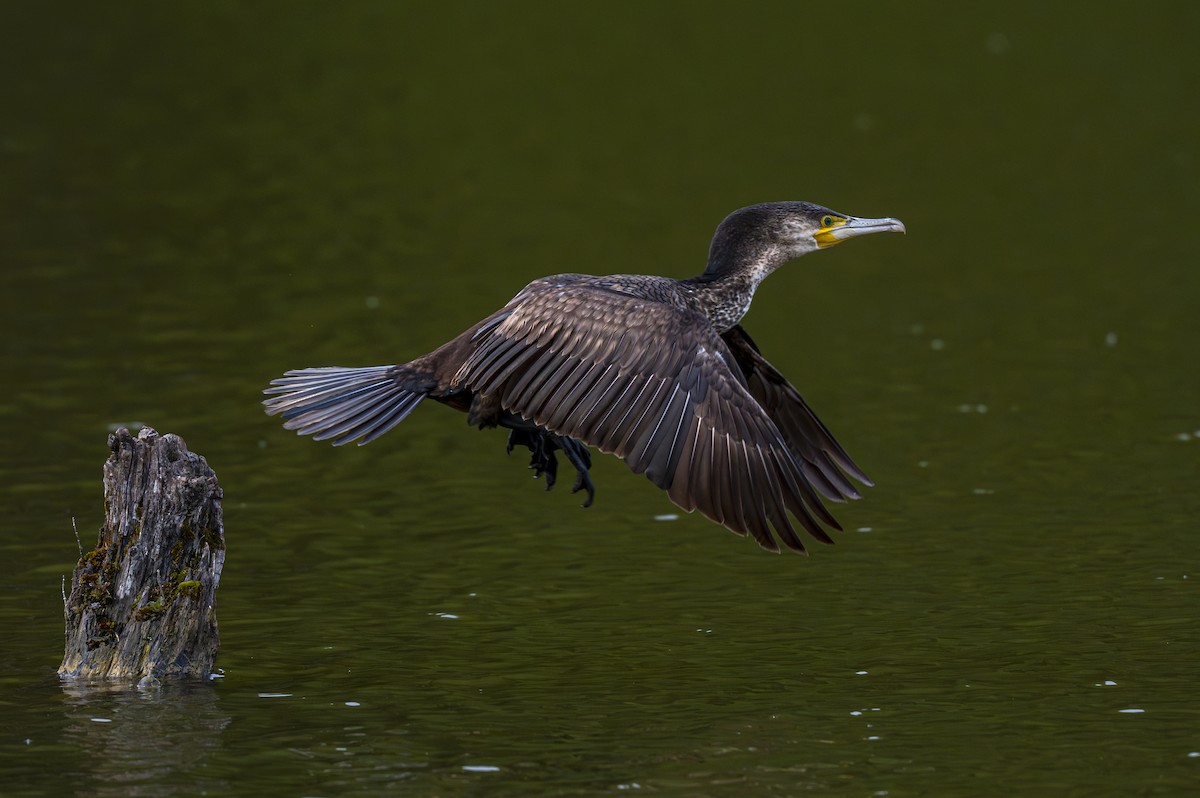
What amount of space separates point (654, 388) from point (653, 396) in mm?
46

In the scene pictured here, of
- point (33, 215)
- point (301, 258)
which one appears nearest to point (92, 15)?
point (33, 215)

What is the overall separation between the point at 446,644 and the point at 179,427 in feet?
19.1

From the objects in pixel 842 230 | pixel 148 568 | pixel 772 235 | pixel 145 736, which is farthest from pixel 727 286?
Result: pixel 145 736

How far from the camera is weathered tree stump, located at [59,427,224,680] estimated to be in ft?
31.5

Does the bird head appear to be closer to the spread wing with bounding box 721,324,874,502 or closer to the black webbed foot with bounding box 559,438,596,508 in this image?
the spread wing with bounding box 721,324,874,502

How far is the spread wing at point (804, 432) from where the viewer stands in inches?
446

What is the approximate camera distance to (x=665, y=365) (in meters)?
9.71

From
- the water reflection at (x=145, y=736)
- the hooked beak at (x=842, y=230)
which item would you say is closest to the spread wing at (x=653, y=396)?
the hooked beak at (x=842, y=230)

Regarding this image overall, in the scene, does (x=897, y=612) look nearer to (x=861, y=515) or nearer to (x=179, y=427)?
(x=861, y=515)

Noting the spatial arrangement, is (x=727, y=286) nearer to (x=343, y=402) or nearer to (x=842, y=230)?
(x=842, y=230)

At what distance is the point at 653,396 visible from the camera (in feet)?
31.6

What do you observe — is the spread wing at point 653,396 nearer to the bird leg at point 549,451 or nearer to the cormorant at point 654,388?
the cormorant at point 654,388

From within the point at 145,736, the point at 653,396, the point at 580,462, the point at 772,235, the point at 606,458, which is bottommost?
the point at 145,736

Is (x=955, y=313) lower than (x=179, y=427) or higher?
higher
